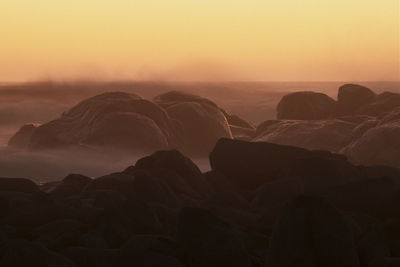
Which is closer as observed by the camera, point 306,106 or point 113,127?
point 113,127

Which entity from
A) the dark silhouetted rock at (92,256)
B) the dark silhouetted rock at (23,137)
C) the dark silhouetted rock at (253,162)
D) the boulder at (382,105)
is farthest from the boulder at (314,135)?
A: the dark silhouetted rock at (92,256)

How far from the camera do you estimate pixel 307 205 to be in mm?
11164

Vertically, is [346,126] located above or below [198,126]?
above

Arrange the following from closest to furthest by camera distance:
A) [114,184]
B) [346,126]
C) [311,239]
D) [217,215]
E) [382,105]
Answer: [311,239]
[217,215]
[114,184]
[346,126]
[382,105]

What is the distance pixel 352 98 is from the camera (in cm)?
5112

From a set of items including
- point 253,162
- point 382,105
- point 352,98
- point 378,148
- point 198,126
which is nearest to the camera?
point 253,162

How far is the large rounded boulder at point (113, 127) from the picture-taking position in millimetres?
43750

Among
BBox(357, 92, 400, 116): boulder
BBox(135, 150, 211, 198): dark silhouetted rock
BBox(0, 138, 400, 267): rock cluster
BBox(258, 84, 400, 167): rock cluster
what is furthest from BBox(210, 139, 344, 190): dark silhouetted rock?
BBox(357, 92, 400, 116): boulder

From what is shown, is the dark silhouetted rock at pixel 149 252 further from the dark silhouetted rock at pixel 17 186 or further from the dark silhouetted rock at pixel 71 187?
the dark silhouetted rock at pixel 71 187

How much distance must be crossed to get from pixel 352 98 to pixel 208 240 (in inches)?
1603

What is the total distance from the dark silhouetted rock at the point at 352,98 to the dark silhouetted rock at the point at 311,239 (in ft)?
130

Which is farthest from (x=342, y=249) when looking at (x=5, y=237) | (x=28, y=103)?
(x=28, y=103)

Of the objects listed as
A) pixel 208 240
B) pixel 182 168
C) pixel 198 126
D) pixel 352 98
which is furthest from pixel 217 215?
pixel 352 98

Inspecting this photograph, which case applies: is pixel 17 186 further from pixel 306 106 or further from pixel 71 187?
pixel 306 106
